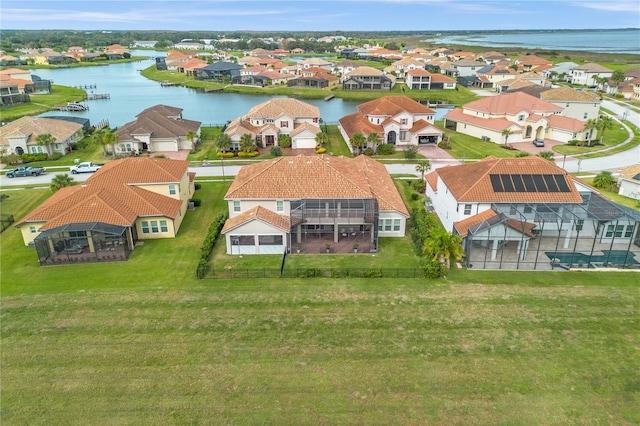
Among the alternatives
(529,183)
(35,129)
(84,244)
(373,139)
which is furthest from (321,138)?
(35,129)

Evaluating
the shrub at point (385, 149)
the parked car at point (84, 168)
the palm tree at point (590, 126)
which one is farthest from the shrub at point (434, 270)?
the palm tree at point (590, 126)

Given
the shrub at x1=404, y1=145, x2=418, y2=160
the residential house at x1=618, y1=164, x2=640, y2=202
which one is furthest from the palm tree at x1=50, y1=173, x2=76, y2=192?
the residential house at x1=618, y1=164, x2=640, y2=202

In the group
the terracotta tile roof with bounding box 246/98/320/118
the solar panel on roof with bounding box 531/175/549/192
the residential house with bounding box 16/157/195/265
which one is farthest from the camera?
the terracotta tile roof with bounding box 246/98/320/118

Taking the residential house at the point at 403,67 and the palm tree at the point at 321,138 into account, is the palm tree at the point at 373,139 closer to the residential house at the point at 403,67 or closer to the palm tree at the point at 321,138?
the palm tree at the point at 321,138

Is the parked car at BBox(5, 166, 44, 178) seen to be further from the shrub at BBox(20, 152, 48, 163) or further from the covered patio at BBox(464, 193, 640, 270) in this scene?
the covered patio at BBox(464, 193, 640, 270)

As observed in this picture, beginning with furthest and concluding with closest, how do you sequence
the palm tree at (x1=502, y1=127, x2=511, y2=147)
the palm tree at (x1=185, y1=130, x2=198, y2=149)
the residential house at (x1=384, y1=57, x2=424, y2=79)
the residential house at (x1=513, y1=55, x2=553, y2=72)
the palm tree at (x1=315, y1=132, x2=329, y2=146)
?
1. the residential house at (x1=513, y1=55, x2=553, y2=72)
2. the residential house at (x1=384, y1=57, x2=424, y2=79)
3. the palm tree at (x1=502, y1=127, x2=511, y2=147)
4. the palm tree at (x1=315, y1=132, x2=329, y2=146)
5. the palm tree at (x1=185, y1=130, x2=198, y2=149)

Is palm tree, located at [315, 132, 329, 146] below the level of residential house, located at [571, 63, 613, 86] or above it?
below

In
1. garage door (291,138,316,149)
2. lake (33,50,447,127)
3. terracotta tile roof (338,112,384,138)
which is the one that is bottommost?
lake (33,50,447,127)
